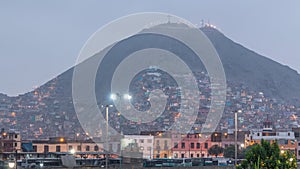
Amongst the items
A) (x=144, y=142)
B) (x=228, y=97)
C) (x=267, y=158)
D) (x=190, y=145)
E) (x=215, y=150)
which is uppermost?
(x=228, y=97)

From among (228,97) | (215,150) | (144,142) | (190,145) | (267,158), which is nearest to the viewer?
(267,158)

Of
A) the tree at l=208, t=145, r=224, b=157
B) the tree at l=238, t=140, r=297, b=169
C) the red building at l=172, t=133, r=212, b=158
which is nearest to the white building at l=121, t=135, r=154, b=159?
the red building at l=172, t=133, r=212, b=158

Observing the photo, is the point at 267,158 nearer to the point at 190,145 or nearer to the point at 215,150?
the point at 215,150

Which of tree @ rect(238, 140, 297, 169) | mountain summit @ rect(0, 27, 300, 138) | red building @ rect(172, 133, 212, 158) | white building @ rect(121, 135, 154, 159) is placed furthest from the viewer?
mountain summit @ rect(0, 27, 300, 138)

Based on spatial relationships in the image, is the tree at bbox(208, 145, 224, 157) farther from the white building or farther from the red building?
the white building

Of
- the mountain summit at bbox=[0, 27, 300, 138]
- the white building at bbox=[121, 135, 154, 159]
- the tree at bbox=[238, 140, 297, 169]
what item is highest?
the mountain summit at bbox=[0, 27, 300, 138]

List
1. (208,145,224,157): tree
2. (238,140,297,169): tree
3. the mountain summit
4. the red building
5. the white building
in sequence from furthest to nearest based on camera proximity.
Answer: the mountain summit, the red building, the white building, (208,145,224,157): tree, (238,140,297,169): tree

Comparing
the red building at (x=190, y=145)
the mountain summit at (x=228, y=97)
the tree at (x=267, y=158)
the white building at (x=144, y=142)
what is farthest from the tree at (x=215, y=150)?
the tree at (x=267, y=158)

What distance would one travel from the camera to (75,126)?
362ft

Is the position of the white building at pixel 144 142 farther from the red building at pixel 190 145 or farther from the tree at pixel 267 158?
the tree at pixel 267 158

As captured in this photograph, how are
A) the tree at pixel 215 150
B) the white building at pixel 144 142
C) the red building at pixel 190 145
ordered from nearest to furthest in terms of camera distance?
the tree at pixel 215 150
the white building at pixel 144 142
the red building at pixel 190 145

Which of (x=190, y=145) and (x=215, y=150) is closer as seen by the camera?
(x=215, y=150)

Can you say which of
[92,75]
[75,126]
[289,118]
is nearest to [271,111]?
[289,118]

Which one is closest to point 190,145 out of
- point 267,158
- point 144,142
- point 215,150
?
point 215,150
